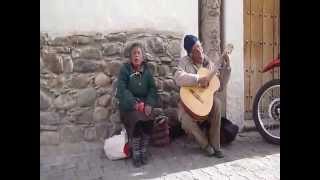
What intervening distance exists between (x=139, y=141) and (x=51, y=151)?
82 cm

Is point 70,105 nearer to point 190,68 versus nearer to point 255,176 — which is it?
point 190,68

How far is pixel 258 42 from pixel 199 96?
0.98 meters

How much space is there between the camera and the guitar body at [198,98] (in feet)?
13.9

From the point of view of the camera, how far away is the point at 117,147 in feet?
13.3

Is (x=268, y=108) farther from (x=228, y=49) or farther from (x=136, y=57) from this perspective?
(x=136, y=57)

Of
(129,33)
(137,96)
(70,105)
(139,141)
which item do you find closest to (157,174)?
(139,141)

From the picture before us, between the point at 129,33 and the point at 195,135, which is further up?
the point at 129,33

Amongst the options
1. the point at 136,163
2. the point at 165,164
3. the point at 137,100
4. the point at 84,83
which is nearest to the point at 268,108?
the point at 165,164

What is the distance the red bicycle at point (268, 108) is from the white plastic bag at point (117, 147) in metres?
1.44

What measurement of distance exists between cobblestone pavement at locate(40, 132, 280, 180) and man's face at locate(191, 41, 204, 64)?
0.79 metres

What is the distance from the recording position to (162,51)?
4.34m

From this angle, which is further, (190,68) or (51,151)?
(190,68)
